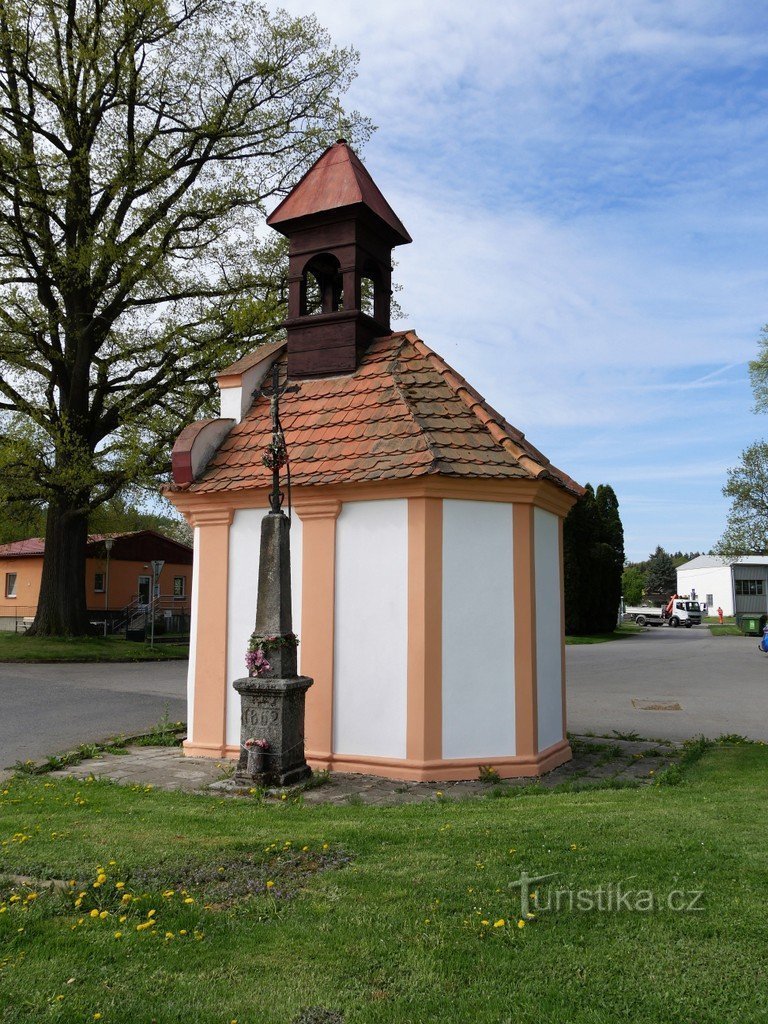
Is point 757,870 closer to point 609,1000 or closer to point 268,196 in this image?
point 609,1000

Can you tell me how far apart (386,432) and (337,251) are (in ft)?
9.82

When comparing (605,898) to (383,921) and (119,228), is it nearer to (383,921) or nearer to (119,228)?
(383,921)

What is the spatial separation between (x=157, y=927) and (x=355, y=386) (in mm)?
6788

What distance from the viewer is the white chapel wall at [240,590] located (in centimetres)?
890

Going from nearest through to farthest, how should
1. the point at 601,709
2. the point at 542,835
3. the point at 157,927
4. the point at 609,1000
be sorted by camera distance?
the point at 609,1000
the point at 157,927
the point at 542,835
the point at 601,709

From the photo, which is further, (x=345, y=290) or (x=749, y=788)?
(x=345, y=290)

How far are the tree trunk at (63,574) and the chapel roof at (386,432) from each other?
45.9 ft

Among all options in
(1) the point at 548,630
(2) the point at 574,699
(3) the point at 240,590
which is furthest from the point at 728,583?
(3) the point at 240,590

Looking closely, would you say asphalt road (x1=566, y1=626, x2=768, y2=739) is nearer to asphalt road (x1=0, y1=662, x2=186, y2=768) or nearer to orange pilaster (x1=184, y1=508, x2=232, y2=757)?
orange pilaster (x1=184, y1=508, x2=232, y2=757)

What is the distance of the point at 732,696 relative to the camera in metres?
15.5

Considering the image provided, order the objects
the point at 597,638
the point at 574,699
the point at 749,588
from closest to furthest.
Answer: the point at 574,699 < the point at 597,638 < the point at 749,588

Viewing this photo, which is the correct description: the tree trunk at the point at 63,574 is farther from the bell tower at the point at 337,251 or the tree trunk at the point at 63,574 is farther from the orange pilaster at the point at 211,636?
the orange pilaster at the point at 211,636

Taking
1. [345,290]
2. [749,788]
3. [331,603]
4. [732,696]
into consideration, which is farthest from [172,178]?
[749,788]

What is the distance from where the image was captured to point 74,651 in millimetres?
21406
